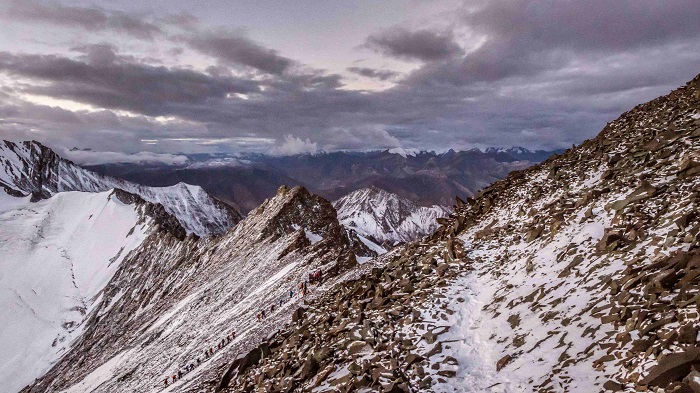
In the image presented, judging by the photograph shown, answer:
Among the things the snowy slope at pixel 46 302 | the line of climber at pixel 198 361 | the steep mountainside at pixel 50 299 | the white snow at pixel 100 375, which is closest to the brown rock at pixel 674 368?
the line of climber at pixel 198 361

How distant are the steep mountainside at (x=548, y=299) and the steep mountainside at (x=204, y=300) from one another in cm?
1583

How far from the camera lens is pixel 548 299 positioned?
18.6 meters

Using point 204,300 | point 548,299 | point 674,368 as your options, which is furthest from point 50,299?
point 674,368

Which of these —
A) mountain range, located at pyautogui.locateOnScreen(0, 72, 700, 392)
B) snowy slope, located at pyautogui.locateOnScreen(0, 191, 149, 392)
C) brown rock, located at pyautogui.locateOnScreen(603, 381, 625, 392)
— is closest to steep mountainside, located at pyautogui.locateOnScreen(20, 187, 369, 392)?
mountain range, located at pyautogui.locateOnScreen(0, 72, 700, 392)

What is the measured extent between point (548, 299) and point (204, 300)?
228 ft

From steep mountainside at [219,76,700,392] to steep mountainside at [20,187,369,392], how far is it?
15.8 m

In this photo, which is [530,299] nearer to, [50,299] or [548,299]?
[548,299]

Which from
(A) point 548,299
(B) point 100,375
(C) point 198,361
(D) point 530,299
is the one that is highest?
(A) point 548,299

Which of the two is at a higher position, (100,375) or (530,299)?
(530,299)

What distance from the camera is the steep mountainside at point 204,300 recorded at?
48.2m

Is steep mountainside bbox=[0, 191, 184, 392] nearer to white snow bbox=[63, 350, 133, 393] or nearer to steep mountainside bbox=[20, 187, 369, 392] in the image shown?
steep mountainside bbox=[20, 187, 369, 392]

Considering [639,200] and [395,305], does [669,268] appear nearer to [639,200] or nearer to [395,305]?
[639,200]

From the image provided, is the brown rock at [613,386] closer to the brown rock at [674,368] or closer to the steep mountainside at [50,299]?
the brown rock at [674,368]

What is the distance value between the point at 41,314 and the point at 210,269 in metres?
134
